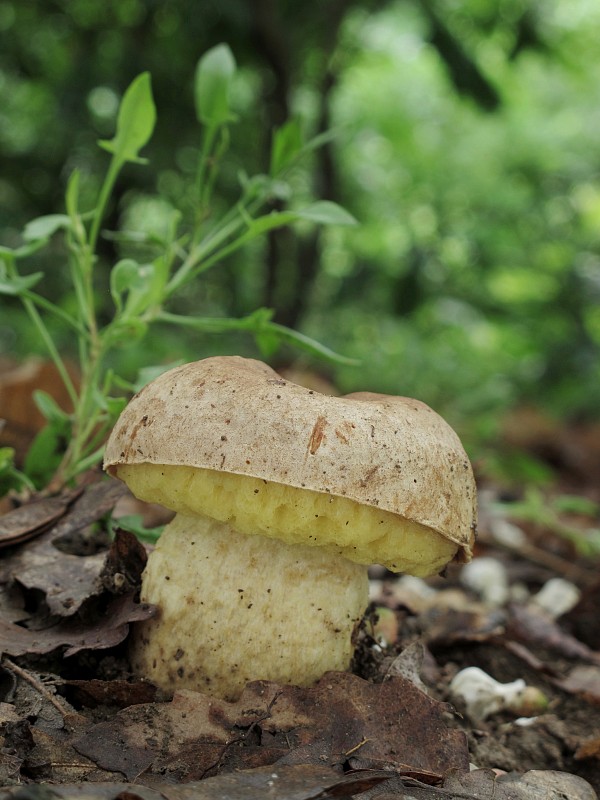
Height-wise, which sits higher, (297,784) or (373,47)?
(373,47)

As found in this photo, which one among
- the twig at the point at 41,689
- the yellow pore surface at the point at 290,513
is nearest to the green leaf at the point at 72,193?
the yellow pore surface at the point at 290,513

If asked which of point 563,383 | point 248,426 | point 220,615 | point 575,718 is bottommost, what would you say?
point 563,383

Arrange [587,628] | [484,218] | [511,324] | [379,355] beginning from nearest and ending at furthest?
[587,628] < [379,355] < [511,324] < [484,218]

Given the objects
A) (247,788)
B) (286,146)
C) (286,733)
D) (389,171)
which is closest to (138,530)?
(286,733)

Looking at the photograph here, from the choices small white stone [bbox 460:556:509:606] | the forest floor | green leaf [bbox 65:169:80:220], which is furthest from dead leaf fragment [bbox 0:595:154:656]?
small white stone [bbox 460:556:509:606]

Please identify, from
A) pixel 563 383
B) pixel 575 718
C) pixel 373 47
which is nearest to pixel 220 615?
pixel 575 718

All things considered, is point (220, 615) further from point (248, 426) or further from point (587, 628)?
point (587, 628)
